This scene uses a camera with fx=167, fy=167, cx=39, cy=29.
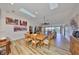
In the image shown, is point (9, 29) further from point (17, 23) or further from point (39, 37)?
point (39, 37)

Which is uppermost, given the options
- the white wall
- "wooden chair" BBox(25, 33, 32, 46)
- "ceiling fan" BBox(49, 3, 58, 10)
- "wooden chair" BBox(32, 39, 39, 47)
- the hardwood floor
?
"ceiling fan" BBox(49, 3, 58, 10)

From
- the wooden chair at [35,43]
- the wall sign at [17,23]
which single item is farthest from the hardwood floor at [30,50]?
the wall sign at [17,23]

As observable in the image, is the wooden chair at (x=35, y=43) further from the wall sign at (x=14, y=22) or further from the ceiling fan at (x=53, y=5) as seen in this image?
the ceiling fan at (x=53, y=5)

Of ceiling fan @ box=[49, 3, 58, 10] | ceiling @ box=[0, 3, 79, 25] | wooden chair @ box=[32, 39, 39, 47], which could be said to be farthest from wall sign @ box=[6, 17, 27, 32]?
ceiling fan @ box=[49, 3, 58, 10]

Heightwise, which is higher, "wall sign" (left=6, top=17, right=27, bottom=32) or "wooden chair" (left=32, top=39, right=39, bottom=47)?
"wall sign" (left=6, top=17, right=27, bottom=32)

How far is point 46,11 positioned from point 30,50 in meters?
0.64

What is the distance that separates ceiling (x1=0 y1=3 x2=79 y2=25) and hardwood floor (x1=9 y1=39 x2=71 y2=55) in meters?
0.38

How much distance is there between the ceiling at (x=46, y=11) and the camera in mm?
2515

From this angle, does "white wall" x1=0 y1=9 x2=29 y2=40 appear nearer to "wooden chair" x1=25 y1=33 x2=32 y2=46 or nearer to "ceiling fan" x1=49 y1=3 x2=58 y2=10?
"wooden chair" x1=25 y1=33 x2=32 y2=46

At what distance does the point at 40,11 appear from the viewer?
2529mm

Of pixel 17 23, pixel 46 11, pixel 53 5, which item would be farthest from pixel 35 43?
pixel 53 5

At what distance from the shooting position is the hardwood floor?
8.34 feet
